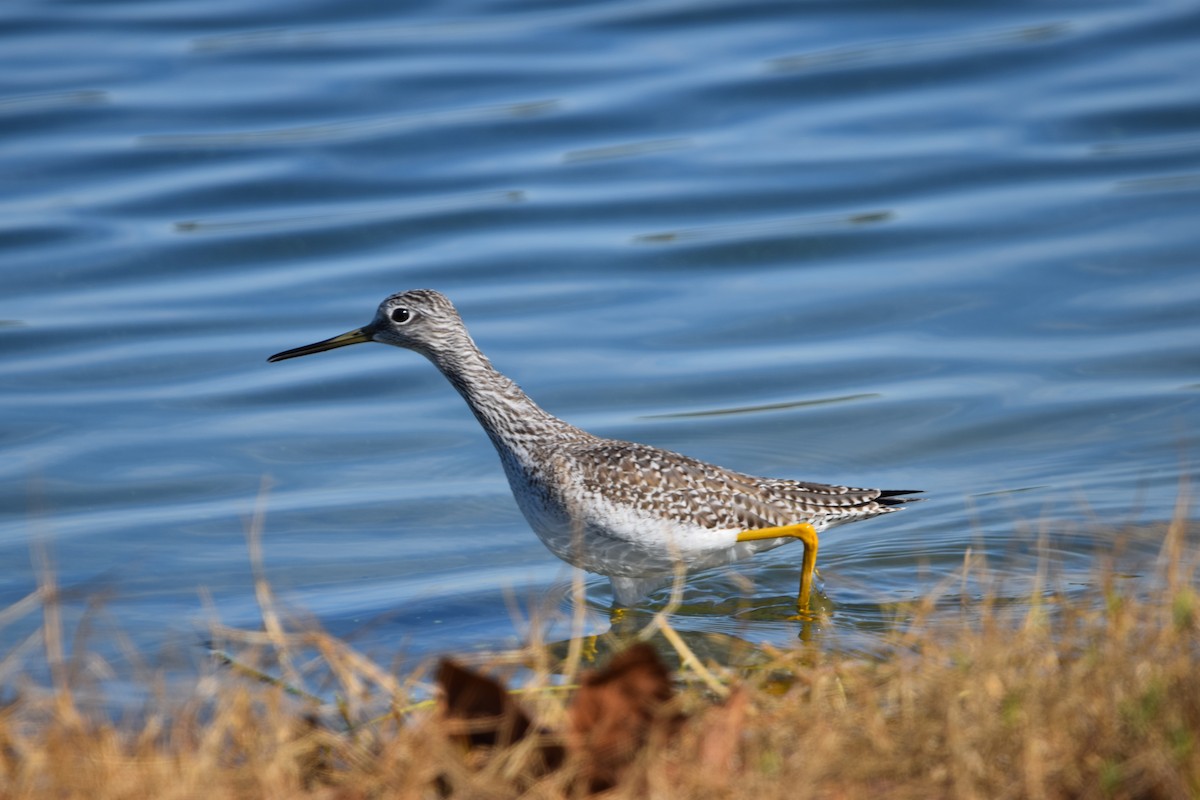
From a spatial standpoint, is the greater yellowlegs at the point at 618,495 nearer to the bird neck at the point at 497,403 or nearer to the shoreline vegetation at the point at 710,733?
the bird neck at the point at 497,403

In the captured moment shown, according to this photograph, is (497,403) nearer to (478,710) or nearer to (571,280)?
(478,710)

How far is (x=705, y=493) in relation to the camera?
279 inches

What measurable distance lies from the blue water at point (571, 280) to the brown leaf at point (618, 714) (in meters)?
1.30

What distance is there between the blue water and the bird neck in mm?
735

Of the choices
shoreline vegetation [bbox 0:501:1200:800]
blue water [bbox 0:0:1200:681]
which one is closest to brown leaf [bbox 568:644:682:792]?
shoreline vegetation [bbox 0:501:1200:800]

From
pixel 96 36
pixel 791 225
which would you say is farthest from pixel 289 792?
pixel 96 36

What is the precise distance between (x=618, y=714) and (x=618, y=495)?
3.25m

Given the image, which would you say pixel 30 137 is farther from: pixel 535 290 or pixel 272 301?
pixel 535 290

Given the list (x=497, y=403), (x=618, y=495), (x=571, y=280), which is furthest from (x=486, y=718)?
(x=571, y=280)

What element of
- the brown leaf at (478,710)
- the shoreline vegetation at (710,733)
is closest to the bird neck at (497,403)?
the shoreline vegetation at (710,733)

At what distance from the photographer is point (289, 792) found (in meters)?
3.39

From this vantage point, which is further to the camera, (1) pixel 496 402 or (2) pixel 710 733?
(1) pixel 496 402

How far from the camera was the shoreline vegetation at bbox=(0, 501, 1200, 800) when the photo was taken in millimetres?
3316

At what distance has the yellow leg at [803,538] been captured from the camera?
7.02 meters
